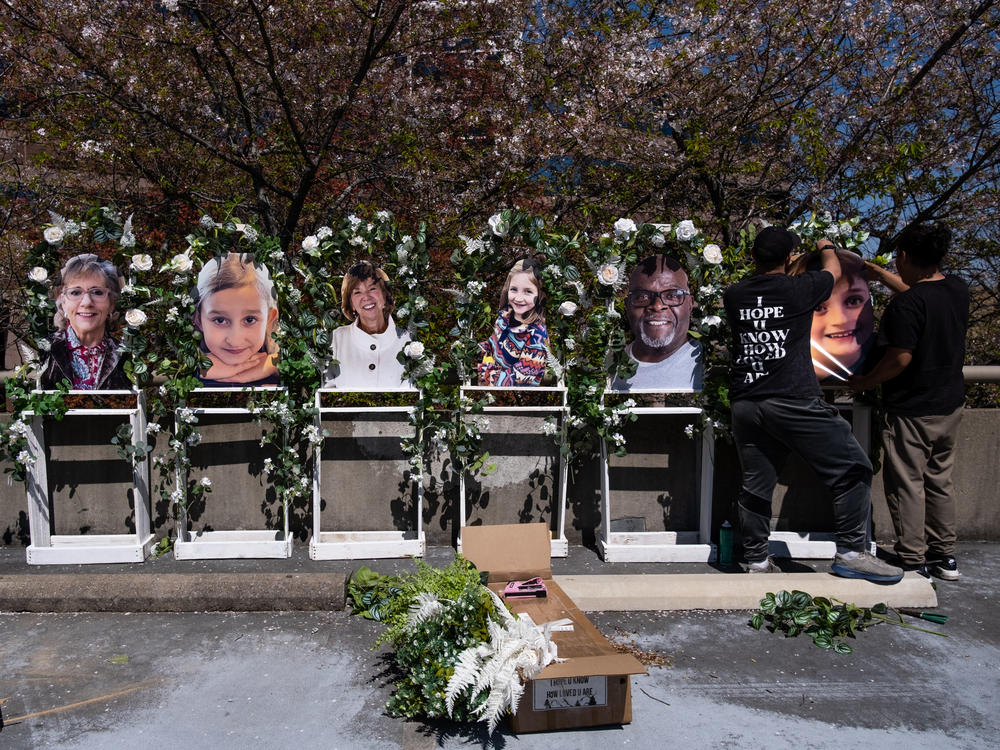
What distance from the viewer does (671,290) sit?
503cm

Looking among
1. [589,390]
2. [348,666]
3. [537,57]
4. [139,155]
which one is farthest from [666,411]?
[139,155]

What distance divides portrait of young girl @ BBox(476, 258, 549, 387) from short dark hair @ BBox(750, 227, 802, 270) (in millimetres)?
1406

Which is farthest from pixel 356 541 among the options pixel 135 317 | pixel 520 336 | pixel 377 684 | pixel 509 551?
pixel 135 317

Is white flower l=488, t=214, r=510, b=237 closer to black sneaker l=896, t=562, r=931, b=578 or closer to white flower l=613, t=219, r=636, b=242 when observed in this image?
white flower l=613, t=219, r=636, b=242

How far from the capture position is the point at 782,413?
4.36 meters

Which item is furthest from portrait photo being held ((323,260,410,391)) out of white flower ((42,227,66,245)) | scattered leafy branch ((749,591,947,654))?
scattered leafy branch ((749,591,947,654))

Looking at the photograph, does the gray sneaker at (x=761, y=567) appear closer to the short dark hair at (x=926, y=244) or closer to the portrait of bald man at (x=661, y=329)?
the portrait of bald man at (x=661, y=329)

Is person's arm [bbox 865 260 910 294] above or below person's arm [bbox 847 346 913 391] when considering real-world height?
above

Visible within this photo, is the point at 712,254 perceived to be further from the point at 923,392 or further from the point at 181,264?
the point at 181,264

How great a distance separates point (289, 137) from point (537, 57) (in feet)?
8.44

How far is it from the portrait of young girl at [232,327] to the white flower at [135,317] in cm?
32

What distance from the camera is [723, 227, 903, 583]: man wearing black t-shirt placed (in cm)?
432

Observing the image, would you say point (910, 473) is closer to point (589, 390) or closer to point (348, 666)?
point (589, 390)

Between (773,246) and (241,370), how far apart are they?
3468 mm
